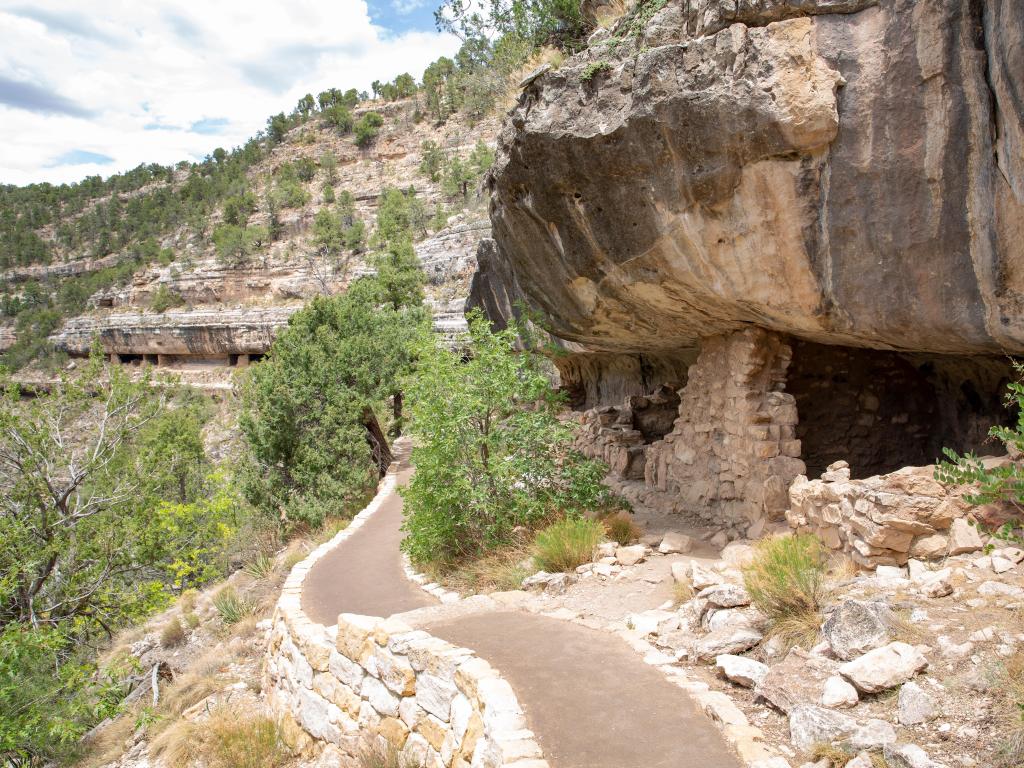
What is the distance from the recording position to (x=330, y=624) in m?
6.59

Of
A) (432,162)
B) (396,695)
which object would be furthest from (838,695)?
(432,162)

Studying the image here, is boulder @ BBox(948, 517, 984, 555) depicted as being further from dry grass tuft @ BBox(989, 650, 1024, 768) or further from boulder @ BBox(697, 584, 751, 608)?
dry grass tuft @ BBox(989, 650, 1024, 768)

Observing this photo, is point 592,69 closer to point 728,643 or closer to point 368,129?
point 728,643

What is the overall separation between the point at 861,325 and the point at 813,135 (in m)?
1.54

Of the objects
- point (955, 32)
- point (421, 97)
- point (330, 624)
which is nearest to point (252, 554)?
point (330, 624)

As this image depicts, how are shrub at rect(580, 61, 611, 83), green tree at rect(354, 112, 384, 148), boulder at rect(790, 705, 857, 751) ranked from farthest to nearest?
green tree at rect(354, 112, 384, 148)
shrub at rect(580, 61, 611, 83)
boulder at rect(790, 705, 857, 751)

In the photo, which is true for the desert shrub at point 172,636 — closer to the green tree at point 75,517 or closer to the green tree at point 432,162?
the green tree at point 75,517

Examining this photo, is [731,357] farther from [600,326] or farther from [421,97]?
[421,97]

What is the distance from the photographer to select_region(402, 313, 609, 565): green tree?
7.32 m

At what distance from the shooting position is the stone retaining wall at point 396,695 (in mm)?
3766

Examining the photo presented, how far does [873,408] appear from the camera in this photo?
7938 millimetres

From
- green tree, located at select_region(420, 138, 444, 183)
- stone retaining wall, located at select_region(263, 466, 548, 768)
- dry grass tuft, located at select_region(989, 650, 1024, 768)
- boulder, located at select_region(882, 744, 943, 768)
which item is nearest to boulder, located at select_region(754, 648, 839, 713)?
boulder, located at select_region(882, 744, 943, 768)

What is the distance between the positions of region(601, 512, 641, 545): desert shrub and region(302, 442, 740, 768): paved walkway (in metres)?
1.64

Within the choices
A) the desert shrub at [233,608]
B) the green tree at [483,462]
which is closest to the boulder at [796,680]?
the green tree at [483,462]
